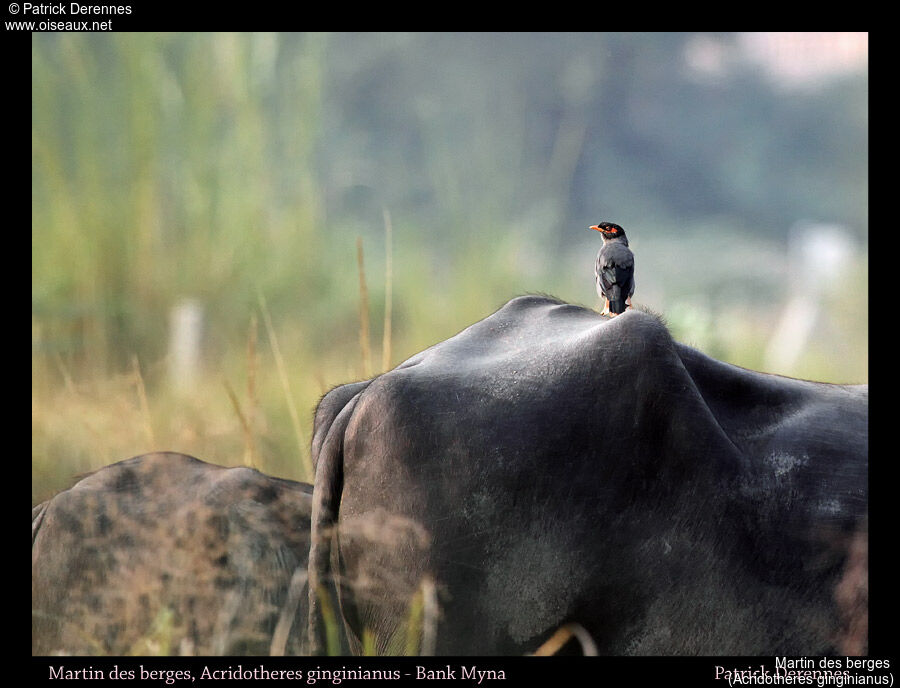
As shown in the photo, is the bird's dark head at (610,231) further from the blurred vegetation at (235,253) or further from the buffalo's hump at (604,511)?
the blurred vegetation at (235,253)

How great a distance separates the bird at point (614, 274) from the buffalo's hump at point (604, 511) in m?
0.21

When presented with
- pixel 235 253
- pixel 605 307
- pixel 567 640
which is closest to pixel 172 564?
pixel 567 640

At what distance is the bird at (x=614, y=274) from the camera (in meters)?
1.36

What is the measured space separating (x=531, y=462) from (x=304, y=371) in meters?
2.14

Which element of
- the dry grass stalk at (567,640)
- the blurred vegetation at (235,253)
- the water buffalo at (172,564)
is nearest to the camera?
the dry grass stalk at (567,640)

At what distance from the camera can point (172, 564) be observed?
1322mm

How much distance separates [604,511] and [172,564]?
682mm

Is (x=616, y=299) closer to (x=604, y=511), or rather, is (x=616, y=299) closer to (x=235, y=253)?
(x=604, y=511)

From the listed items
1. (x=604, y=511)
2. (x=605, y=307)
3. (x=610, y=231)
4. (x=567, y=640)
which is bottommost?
(x=567, y=640)

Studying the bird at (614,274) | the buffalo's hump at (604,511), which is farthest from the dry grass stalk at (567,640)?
the bird at (614,274)

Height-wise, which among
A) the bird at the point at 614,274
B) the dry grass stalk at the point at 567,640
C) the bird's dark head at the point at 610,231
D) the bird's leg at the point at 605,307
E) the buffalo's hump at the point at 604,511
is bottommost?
the dry grass stalk at the point at 567,640

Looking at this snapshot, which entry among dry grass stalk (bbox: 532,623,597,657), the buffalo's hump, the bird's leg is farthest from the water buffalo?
the bird's leg
